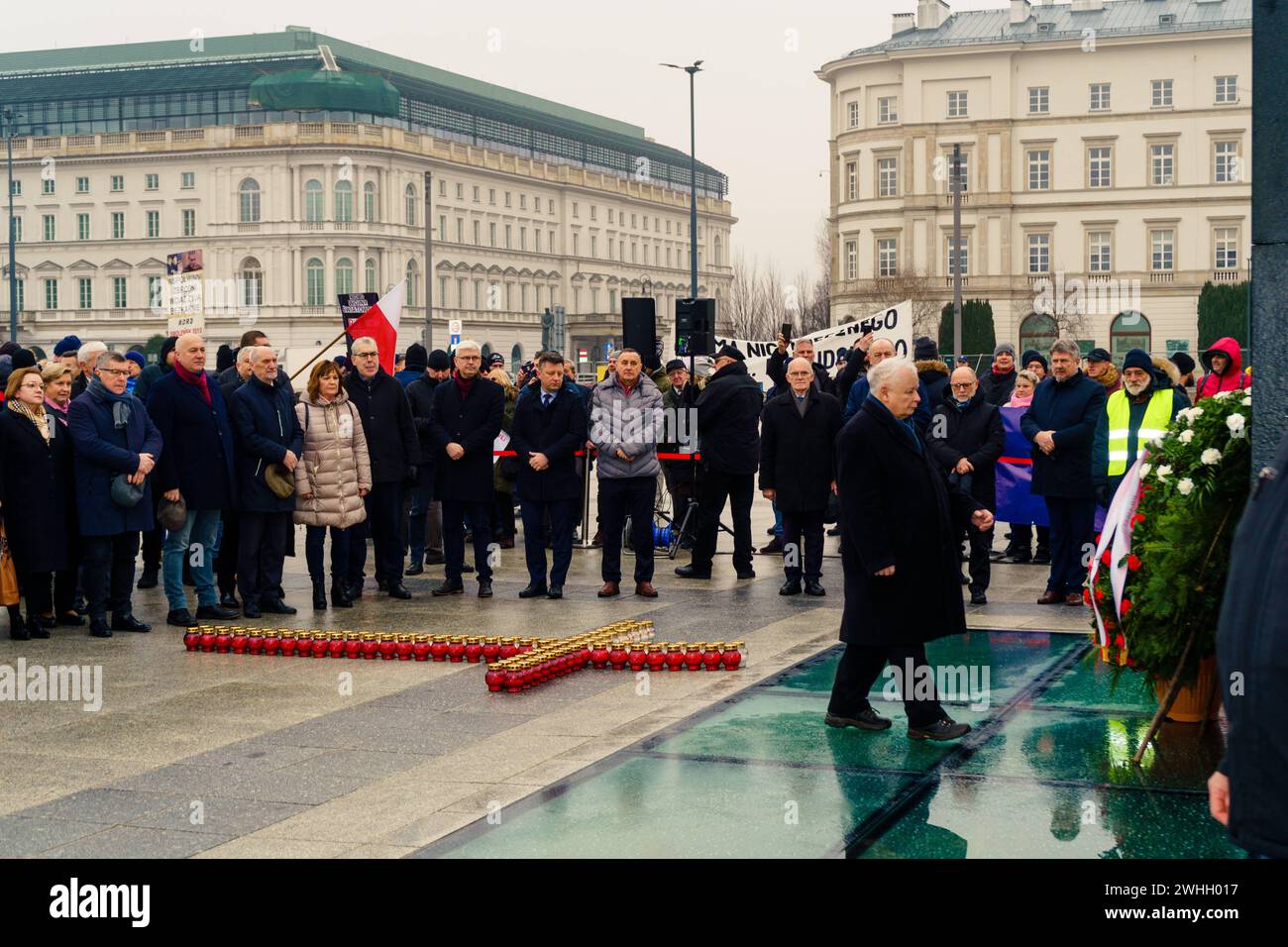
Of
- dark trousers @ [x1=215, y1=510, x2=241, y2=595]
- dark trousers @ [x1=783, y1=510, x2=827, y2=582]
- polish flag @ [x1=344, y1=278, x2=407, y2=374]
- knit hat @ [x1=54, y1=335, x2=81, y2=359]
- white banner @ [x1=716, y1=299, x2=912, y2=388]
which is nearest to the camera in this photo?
dark trousers @ [x1=215, y1=510, x2=241, y2=595]

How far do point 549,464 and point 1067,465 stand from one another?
402 cm

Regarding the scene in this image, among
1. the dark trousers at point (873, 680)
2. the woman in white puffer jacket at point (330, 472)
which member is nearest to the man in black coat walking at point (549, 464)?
the woman in white puffer jacket at point (330, 472)

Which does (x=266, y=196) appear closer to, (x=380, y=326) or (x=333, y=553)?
(x=380, y=326)

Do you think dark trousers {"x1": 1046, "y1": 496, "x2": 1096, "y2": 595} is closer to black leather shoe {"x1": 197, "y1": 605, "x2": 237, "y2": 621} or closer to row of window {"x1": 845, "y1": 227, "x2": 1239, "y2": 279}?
black leather shoe {"x1": 197, "y1": 605, "x2": 237, "y2": 621}

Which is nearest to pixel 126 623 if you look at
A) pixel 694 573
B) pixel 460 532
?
pixel 460 532

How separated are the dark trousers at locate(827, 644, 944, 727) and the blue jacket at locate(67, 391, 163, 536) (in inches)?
223

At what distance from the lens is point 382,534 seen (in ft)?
45.0

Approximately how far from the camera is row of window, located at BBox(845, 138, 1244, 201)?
86312 millimetres

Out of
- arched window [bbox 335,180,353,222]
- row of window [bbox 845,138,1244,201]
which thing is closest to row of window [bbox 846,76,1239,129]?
row of window [bbox 845,138,1244,201]

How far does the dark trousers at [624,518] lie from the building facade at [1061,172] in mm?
74961

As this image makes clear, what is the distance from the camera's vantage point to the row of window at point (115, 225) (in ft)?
367

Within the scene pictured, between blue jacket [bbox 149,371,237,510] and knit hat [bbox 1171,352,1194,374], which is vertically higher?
knit hat [bbox 1171,352,1194,374]
